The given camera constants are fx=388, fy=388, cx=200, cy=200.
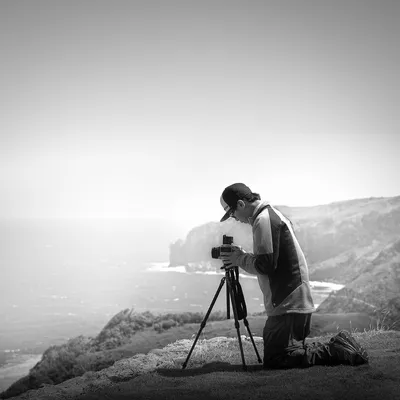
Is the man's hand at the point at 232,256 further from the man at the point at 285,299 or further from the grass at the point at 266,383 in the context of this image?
the grass at the point at 266,383

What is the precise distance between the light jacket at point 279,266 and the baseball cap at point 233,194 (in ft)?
1.51

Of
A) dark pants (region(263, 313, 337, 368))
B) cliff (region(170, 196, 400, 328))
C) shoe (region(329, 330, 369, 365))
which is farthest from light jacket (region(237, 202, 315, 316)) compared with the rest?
cliff (region(170, 196, 400, 328))

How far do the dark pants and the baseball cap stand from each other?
78.0 inches

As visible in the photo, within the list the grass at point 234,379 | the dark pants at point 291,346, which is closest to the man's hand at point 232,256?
the dark pants at point 291,346

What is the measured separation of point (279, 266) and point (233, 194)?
139 cm

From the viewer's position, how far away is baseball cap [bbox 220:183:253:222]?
654 cm

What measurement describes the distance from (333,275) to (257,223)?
59342 mm

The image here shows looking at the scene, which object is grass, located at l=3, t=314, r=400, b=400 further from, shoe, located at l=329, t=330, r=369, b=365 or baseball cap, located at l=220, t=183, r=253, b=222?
baseball cap, located at l=220, t=183, r=253, b=222

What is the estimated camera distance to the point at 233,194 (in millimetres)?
6535

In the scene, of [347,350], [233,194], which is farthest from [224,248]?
[347,350]

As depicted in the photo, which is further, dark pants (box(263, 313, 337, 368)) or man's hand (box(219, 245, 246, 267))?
man's hand (box(219, 245, 246, 267))

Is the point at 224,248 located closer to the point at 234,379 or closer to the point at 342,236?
the point at 234,379

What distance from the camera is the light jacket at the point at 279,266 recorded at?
6.09 metres

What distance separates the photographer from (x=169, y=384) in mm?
5945
